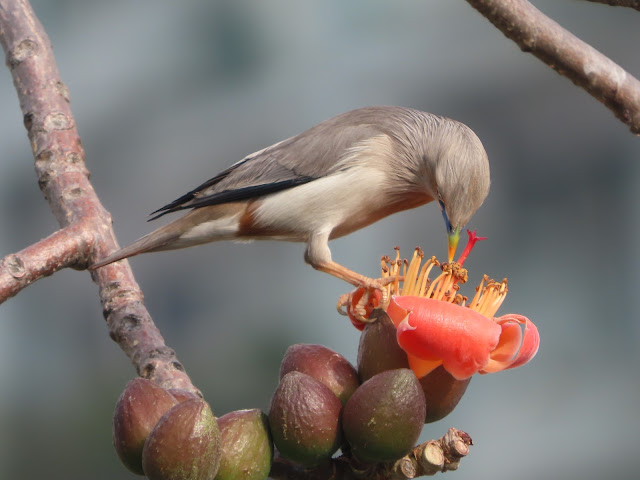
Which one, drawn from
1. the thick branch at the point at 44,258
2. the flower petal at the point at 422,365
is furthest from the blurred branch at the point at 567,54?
the thick branch at the point at 44,258

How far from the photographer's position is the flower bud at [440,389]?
5.51 ft

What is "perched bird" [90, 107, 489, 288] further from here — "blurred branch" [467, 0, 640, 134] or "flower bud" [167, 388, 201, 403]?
"flower bud" [167, 388, 201, 403]

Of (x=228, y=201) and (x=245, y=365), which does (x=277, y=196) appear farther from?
(x=245, y=365)

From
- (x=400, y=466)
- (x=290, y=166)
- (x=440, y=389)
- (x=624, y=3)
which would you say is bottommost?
(x=400, y=466)

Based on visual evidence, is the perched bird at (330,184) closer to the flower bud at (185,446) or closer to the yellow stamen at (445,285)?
the yellow stamen at (445,285)

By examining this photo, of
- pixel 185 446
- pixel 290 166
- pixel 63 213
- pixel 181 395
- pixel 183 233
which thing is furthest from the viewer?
pixel 290 166

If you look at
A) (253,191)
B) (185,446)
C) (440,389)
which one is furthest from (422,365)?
(253,191)

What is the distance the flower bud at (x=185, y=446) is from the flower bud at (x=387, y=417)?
0.26 m

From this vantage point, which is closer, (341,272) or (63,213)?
(63,213)

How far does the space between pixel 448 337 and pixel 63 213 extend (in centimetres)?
142

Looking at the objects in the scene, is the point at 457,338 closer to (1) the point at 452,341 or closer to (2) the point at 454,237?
(1) the point at 452,341

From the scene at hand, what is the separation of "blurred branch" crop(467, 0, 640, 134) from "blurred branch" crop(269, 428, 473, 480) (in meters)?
0.94

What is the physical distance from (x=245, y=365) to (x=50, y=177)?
8.11m

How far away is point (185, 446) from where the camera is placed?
1.43 meters
